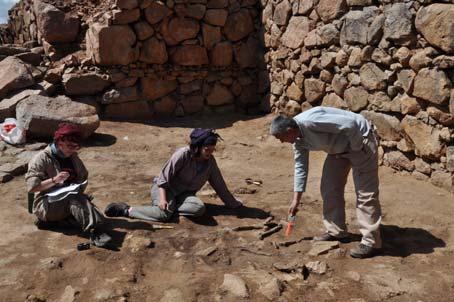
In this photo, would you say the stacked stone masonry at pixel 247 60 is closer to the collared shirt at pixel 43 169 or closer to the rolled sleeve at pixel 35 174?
the collared shirt at pixel 43 169

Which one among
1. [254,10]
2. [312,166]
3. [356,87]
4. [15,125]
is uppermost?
[254,10]

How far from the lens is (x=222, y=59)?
9.29m

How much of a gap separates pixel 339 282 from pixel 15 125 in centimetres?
557

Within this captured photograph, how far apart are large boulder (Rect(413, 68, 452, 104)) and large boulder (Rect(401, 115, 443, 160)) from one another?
31 centimetres

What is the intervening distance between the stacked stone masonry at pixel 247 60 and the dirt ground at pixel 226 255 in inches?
34.2

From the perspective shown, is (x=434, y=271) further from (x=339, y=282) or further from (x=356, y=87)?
(x=356, y=87)

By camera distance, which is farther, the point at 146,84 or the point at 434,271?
the point at 146,84

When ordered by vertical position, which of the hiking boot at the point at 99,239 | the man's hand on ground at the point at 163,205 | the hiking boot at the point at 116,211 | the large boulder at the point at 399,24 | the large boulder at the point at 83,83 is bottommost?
the hiking boot at the point at 116,211

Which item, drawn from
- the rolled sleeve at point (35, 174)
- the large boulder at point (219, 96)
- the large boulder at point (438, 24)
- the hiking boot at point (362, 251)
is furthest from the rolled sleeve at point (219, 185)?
the large boulder at point (219, 96)

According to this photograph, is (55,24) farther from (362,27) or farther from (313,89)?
(362,27)

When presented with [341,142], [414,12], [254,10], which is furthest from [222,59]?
[341,142]

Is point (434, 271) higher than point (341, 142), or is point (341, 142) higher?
point (341, 142)

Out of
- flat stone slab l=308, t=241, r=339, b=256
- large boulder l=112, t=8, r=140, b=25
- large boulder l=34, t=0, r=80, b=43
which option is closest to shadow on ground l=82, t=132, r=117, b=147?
large boulder l=112, t=8, r=140, b=25

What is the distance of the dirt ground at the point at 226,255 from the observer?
3.25 metres
